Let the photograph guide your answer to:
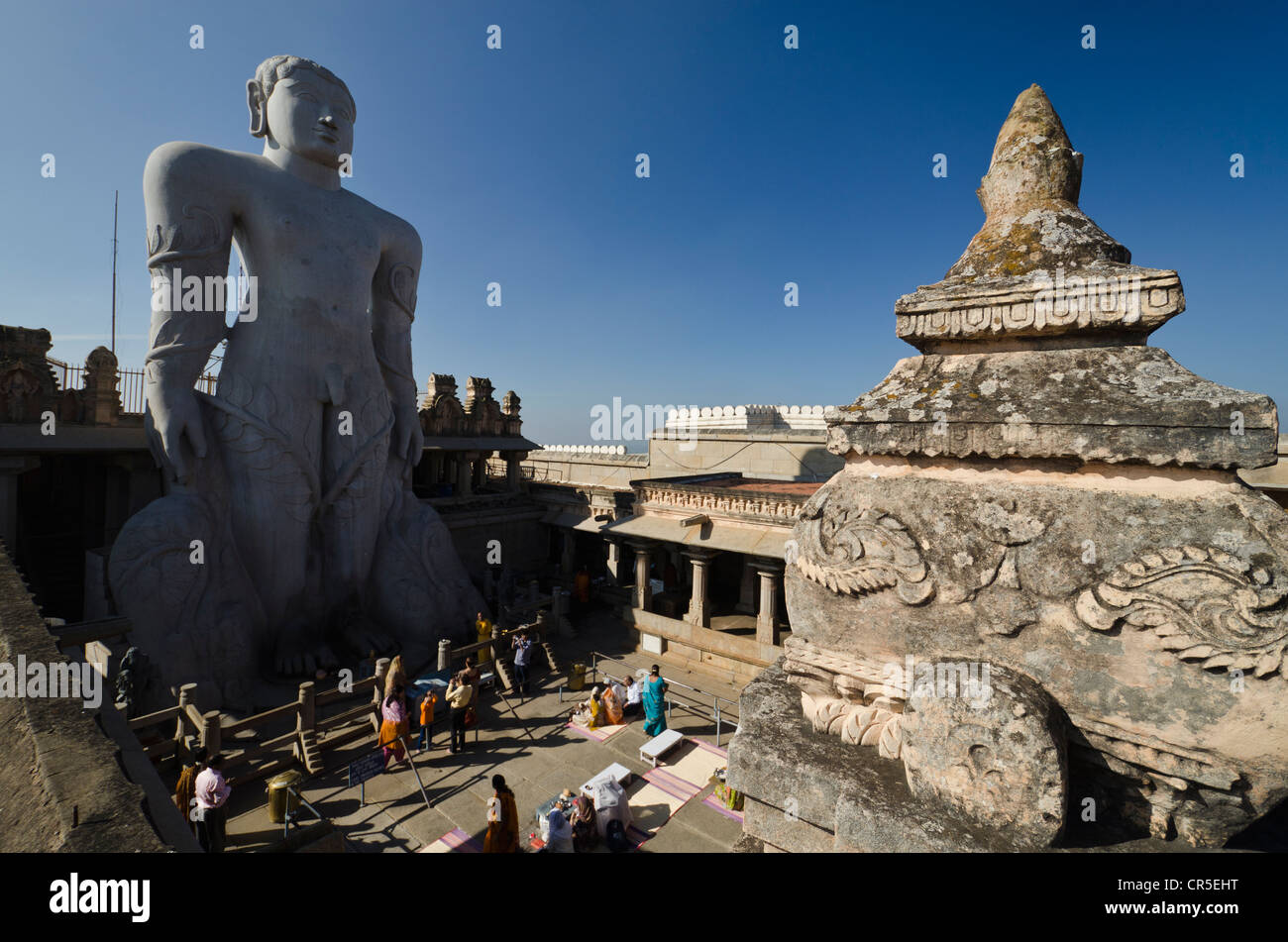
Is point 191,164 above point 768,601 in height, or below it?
above

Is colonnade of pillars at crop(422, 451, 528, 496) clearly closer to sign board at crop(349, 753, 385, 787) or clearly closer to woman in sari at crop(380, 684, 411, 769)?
woman in sari at crop(380, 684, 411, 769)

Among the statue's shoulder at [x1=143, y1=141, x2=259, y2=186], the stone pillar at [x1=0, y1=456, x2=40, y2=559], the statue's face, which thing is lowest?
the stone pillar at [x1=0, y1=456, x2=40, y2=559]

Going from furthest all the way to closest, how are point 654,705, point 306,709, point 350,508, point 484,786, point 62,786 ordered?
point 350,508, point 654,705, point 306,709, point 484,786, point 62,786

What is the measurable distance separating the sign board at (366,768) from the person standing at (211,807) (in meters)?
1.46

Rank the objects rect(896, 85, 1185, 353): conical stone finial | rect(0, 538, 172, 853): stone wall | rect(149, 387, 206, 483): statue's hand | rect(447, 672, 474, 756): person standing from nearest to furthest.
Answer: rect(0, 538, 172, 853): stone wall < rect(896, 85, 1185, 353): conical stone finial < rect(447, 672, 474, 756): person standing < rect(149, 387, 206, 483): statue's hand

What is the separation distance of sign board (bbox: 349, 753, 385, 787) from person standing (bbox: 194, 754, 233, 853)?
4.78 feet

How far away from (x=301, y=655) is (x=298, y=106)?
12036 millimetres

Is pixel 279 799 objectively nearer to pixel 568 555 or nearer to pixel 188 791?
pixel 188 791

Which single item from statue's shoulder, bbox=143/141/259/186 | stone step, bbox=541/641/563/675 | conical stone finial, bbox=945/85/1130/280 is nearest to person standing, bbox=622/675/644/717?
stone step, bbox=541/641/563/675

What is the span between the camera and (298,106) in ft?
41.5

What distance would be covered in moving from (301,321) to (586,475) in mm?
17445

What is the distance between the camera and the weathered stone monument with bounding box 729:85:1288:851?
6.29ft

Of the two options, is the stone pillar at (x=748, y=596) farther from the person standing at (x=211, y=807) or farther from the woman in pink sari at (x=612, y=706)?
the person standing at (x=211, y=807)

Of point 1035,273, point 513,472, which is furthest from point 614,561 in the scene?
point 1035,273
